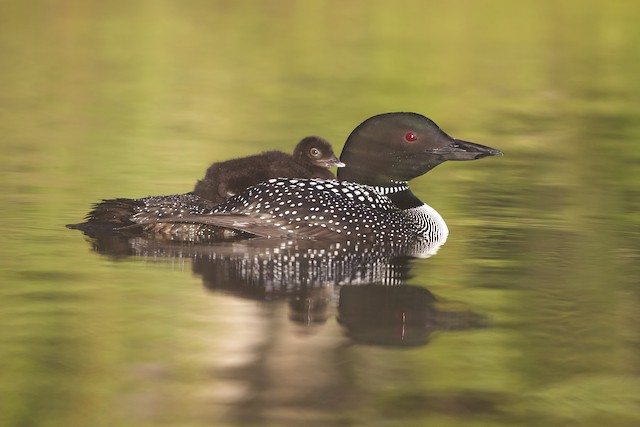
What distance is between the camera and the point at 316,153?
9750mm

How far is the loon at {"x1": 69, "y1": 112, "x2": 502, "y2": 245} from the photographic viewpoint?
871cm

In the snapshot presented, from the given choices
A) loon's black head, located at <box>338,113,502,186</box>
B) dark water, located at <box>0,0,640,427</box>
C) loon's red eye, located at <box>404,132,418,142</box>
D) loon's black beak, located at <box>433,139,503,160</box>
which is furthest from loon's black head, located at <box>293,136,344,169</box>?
dark water, located at <box>0,0,640,427</box>

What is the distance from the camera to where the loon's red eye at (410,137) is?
30.5ft

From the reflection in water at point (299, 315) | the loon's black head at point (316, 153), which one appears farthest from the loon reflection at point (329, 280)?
the loon's black head at point (316, 153)

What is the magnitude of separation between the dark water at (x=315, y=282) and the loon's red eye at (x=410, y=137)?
1.95 feet

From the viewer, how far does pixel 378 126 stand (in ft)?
30.4

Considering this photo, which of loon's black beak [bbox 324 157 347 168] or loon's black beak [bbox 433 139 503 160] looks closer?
loon's black beak [bbox 433 139 503 160]

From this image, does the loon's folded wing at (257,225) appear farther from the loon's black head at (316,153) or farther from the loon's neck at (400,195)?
the loon's black head at (316,153)

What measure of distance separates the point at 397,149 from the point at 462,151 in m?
0.35

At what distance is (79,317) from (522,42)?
72.1 ft

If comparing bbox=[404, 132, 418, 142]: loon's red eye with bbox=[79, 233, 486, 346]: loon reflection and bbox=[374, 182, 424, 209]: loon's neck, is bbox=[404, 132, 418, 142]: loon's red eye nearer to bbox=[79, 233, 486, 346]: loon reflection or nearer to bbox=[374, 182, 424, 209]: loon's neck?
bbox=[374, 182, 424, 209]: loon's neck

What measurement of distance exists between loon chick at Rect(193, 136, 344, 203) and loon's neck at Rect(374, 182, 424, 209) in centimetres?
A: 29

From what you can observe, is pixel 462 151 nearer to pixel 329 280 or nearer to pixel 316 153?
pixel 316 153

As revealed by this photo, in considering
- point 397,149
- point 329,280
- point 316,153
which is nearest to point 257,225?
point 329,280
